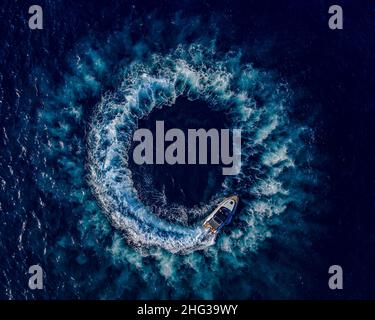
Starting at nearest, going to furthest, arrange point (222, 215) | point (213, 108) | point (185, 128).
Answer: point (222, 215)
point (185, 128)
point (213, 108)

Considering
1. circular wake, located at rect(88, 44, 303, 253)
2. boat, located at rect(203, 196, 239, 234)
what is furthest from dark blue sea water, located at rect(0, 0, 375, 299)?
boat, located at rect(203, 196, 239, 234)

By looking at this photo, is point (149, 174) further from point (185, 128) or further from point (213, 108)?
point (213, 108)

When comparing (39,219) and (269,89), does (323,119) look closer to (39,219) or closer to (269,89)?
(269,89)

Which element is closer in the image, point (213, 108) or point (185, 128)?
point (185, 128)

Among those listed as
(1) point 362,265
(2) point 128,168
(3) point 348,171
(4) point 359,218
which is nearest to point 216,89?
(2) point 128,168

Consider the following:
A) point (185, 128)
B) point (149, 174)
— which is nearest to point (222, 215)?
point (149, 174)

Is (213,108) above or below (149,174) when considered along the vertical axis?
above
